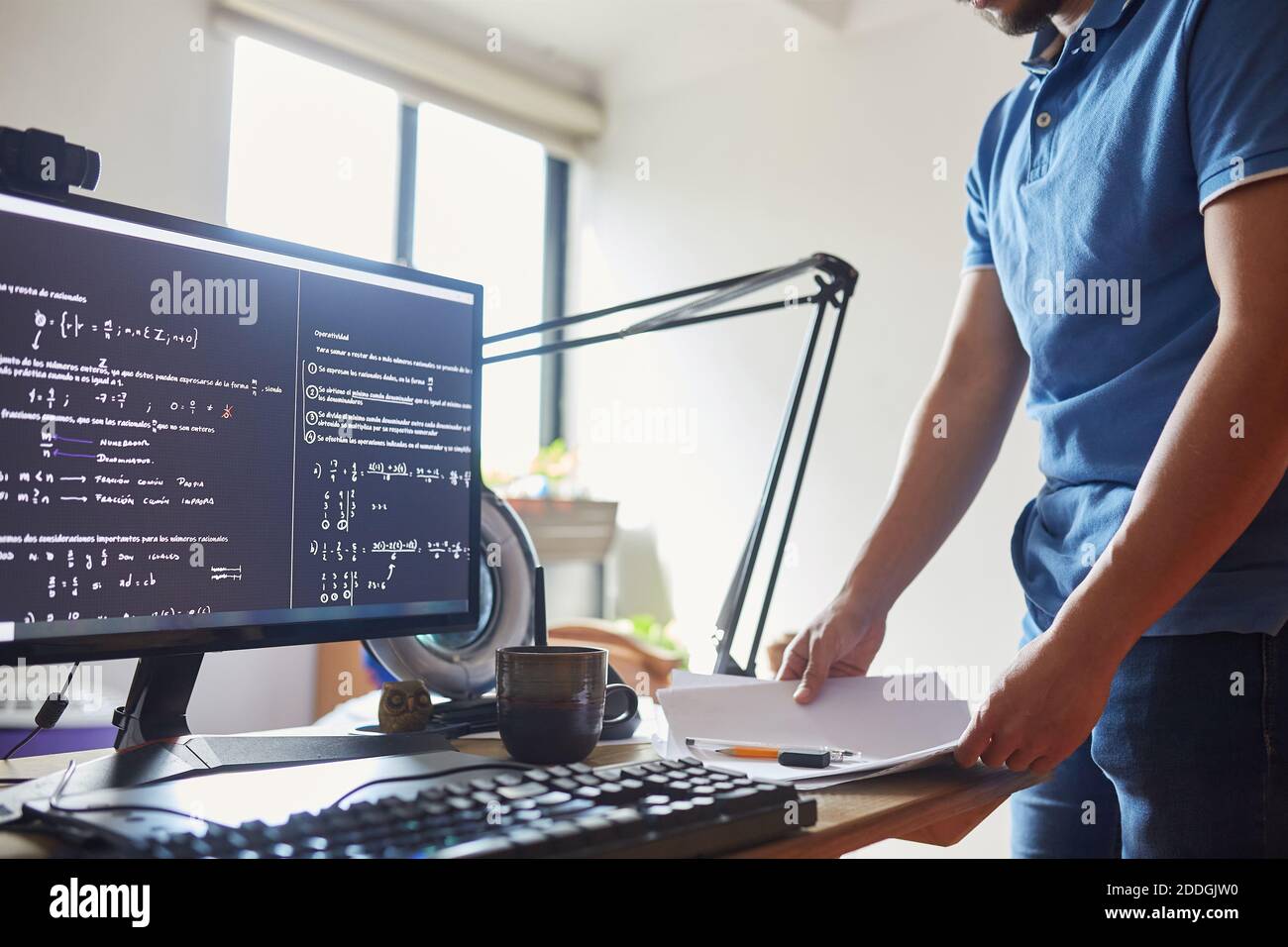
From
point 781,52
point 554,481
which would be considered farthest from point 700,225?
Answer: point 554,481

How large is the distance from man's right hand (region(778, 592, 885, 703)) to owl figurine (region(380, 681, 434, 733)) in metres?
0.33

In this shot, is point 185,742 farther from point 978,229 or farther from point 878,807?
point 978,229

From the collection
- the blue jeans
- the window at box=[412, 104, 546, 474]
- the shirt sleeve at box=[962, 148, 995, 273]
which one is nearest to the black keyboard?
the blue jeans

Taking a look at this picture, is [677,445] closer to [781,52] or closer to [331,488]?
[781,52]

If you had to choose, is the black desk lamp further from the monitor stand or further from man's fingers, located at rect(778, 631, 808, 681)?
the monitor stand

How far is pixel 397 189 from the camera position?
11.2ft

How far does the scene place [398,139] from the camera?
340 cm

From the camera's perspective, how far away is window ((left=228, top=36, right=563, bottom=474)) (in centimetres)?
296

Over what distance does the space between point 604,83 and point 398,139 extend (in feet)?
2.96

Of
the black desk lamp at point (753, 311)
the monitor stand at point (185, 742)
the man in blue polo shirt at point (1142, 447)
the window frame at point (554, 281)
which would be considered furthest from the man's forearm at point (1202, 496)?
the window frame at point (554, 281)

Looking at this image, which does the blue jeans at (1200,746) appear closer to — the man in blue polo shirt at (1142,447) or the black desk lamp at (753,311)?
the man in blue polo shirt at (1142,447)

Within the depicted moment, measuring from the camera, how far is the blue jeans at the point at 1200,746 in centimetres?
75
